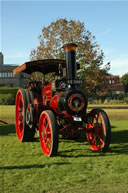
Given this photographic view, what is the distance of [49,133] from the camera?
239 inches

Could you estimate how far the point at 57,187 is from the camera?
13.2 feet

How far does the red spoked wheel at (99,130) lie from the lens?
6132 millimetres

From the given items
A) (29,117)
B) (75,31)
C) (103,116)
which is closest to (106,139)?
(103,116)

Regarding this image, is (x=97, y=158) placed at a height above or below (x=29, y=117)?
below

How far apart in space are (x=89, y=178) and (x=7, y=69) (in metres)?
44.9

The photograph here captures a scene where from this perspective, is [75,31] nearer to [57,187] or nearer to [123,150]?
[123,150]

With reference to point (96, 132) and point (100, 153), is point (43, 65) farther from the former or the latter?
point (100, 153)

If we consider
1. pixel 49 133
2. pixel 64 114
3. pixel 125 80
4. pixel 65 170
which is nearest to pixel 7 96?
pixel 64 114

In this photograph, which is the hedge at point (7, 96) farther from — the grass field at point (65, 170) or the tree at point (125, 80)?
the tree at point (125, 80)

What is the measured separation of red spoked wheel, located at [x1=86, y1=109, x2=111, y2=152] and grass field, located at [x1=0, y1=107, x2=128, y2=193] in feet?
0.67

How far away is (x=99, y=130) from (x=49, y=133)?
1224mm

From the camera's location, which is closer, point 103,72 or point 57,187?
point 57,187

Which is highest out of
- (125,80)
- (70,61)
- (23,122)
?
(125,80)

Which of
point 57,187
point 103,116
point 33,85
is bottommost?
point 57,187
